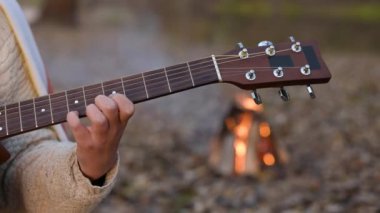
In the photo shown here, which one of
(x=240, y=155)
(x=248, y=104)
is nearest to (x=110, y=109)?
(x=240, y=155)

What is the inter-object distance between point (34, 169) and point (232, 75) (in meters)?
0.67

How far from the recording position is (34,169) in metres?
2.00

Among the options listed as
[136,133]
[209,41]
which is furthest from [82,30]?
[136,133]

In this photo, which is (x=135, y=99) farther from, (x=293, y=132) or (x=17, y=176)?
(x=293, y=132)

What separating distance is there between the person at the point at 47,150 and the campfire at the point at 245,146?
8.43 feet

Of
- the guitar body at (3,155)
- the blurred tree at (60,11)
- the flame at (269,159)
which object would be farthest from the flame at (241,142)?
the blurred tree at (60,11)

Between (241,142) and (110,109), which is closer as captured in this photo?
(110,109)

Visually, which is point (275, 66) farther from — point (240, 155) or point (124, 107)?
point (240, 155)

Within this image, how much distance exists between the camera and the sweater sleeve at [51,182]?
6.13 ft

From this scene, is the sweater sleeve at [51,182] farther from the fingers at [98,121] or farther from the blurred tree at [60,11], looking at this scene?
the blurred tree at [60,11]

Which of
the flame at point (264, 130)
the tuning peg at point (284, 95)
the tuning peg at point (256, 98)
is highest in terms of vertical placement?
the flame at point (264, 130)

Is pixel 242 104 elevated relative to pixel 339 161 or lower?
elevated

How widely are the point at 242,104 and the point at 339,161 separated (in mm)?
831

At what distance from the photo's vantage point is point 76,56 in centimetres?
1262
